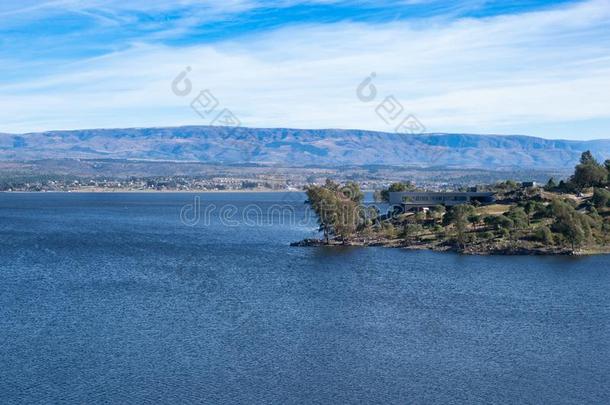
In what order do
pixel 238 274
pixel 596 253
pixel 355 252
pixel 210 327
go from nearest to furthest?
1. pixel 210 327
2. pixel 238 274
3. pixel 596 253
4. pixel 355 252

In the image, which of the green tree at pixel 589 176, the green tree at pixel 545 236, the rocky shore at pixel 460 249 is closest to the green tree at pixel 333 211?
the rocky shore at pixel 460 249

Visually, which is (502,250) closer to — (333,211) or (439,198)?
(333,211)

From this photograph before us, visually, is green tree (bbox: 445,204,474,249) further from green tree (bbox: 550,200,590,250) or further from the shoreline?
green tree (bbox: 550,200,590,250)

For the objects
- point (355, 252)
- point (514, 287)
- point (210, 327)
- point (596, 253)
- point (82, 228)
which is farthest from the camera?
point (82, 228)

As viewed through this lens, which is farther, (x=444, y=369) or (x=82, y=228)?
(x=82, y=228)

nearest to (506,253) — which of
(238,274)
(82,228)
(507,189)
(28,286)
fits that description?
(238,274)

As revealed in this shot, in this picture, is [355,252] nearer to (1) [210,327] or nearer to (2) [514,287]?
(2) [514,287]
